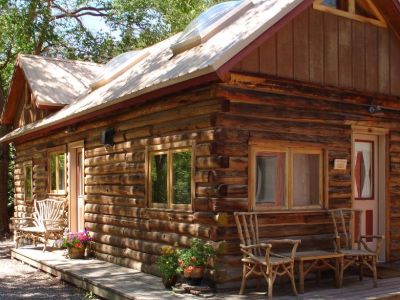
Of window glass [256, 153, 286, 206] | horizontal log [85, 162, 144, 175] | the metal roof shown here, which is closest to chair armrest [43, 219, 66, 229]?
horizontal log [85, 162, 144, 175]

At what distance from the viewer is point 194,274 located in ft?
23.4

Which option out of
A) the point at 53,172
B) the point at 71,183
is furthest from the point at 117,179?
the point at 53,172

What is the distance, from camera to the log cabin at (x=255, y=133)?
7.41 m

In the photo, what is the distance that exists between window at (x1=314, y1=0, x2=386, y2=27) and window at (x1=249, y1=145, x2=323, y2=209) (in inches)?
88.0

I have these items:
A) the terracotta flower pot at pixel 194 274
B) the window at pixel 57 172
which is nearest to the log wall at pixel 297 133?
the terracotta flower pot at pixel 194 274

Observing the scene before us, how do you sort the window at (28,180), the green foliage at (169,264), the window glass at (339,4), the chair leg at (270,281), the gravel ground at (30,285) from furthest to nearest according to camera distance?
the window at (28,180) < the window glass at (339,4) < the gravel ground at (30,285) < the green foliage at (169,264) < the chair leg at (270,281)

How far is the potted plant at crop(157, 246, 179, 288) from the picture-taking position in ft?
24.6

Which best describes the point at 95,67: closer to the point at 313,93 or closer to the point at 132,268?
the point at 132,268

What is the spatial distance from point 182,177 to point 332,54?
9.88 ft

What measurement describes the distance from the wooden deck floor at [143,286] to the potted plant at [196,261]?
0.96 feet

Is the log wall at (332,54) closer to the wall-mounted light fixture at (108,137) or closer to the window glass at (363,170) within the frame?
the window glass at (363,170)

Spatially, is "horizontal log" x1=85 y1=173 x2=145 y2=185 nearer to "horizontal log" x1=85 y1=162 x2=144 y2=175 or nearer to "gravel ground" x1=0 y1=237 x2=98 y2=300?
"horizontal log" x1=85 y1=162 x2=144 y2=175

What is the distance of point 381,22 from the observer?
934 cm

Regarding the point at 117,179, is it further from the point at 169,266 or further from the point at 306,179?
the point at 306,179
